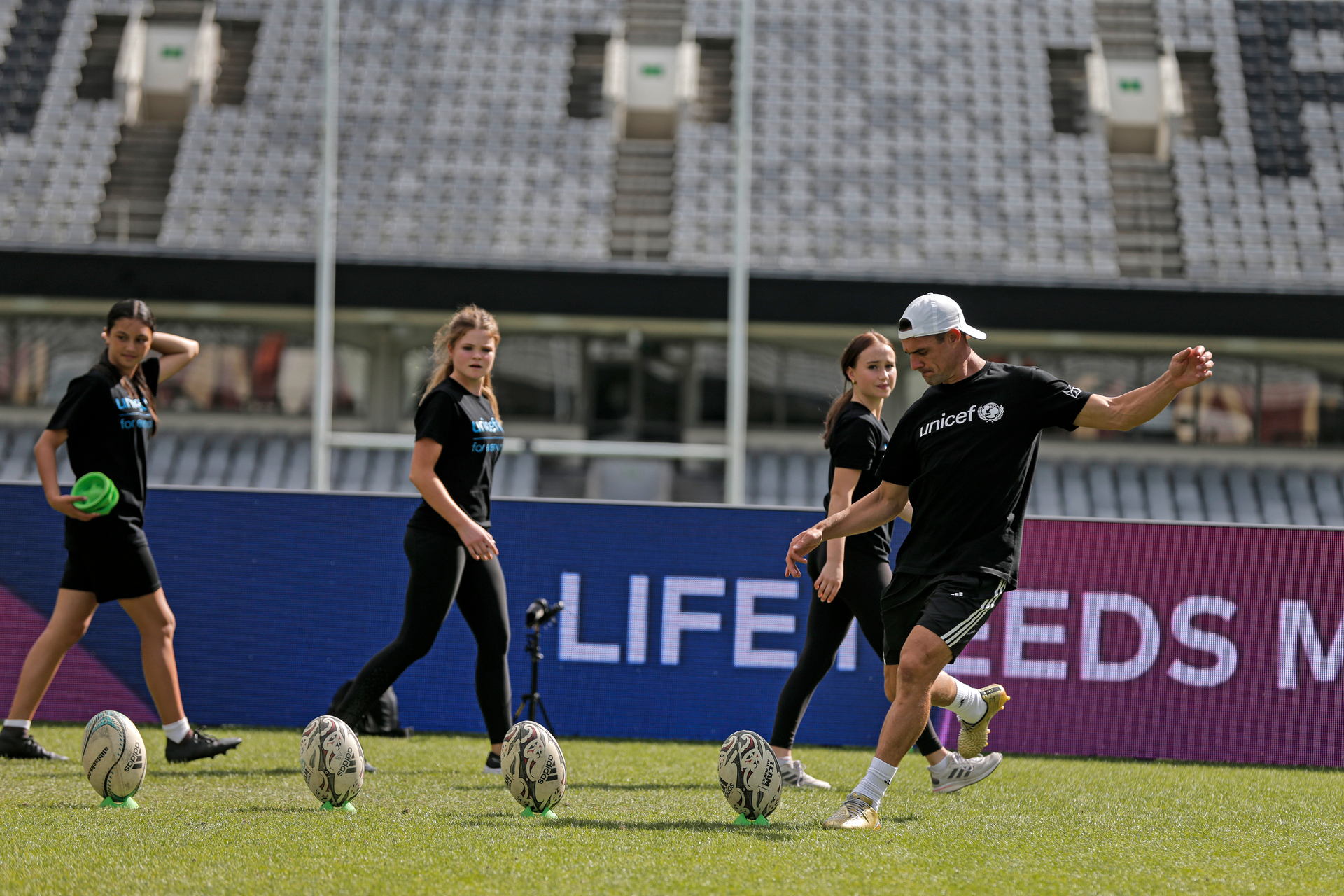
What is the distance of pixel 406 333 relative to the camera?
17.0 meters

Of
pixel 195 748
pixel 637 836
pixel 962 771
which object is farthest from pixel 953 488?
pixel 195 748

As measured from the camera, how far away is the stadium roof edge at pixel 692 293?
15039mm

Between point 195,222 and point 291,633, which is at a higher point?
point 195,222

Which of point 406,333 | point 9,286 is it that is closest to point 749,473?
point 406,333

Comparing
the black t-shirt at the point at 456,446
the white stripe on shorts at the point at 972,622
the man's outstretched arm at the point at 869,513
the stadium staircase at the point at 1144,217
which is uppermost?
the stadium staircase at the point at 1144,217

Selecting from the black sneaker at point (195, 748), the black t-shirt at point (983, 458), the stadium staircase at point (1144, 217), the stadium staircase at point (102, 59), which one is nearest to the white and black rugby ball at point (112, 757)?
the black sneaker at point (195, 748)

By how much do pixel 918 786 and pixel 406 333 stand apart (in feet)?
43.1

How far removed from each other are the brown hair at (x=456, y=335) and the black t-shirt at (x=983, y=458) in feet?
5.64

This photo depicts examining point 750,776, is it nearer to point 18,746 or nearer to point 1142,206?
point 18,746

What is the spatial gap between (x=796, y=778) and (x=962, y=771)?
2.10 feet

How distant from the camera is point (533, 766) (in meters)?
3.91

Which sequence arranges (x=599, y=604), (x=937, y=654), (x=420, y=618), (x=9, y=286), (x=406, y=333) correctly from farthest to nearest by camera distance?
(x=406, y=333), (x=9, y=286), (x=599, y=604), (x=420, y=618), (x=937, y=654)

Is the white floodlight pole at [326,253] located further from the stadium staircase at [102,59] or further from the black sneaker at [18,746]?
the stadium staircase at [102,59]

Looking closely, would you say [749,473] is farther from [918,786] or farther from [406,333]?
[918,786]
